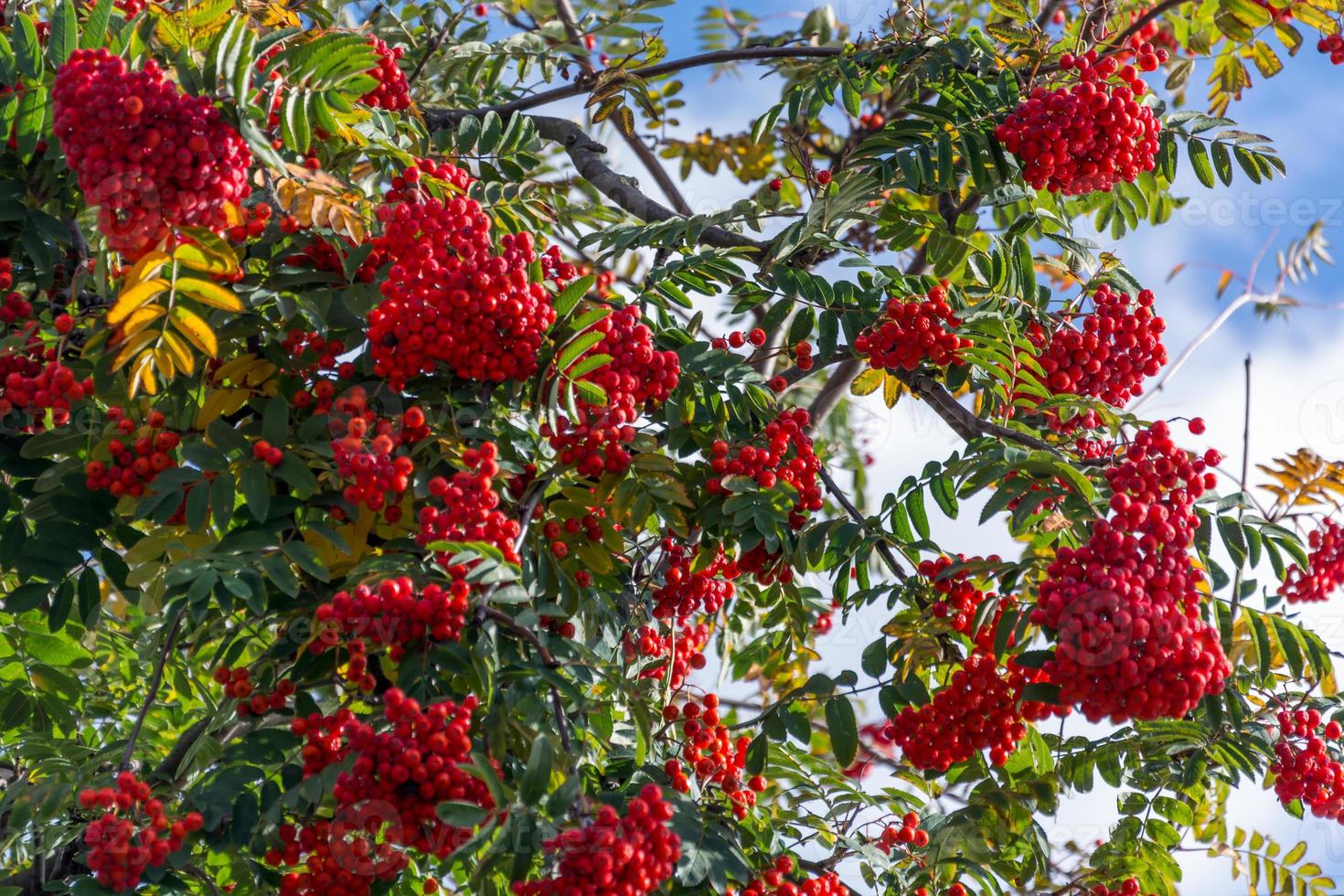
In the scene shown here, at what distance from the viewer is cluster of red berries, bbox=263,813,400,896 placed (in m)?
2.79

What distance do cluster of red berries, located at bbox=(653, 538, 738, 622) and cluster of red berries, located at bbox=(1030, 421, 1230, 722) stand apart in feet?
3.53

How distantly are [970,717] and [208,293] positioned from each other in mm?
2271

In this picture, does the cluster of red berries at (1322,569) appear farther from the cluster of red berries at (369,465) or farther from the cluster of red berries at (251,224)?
the cluster of red berries at (251,224)

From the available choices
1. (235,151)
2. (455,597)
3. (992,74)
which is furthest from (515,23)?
(455,597)

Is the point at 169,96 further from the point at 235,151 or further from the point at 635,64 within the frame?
the point at 635,64

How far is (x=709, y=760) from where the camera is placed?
338 centimetres

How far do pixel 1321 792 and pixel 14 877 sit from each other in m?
3.68

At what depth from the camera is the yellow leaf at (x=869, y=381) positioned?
4293 millimetres

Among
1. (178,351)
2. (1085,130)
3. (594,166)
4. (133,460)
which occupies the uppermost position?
(594,166)

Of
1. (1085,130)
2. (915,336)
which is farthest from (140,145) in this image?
(1085,130)

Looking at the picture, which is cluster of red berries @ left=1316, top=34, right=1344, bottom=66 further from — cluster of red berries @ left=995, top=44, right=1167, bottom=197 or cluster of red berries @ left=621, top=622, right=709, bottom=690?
cluster of red berries @ left=621, top=622, right=709, bottom=690

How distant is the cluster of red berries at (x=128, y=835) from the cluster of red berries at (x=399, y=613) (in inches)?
22.7

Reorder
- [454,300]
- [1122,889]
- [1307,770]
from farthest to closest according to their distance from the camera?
[1122,889], [1307,770], [454,300]

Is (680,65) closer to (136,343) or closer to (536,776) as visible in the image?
(136,343)
